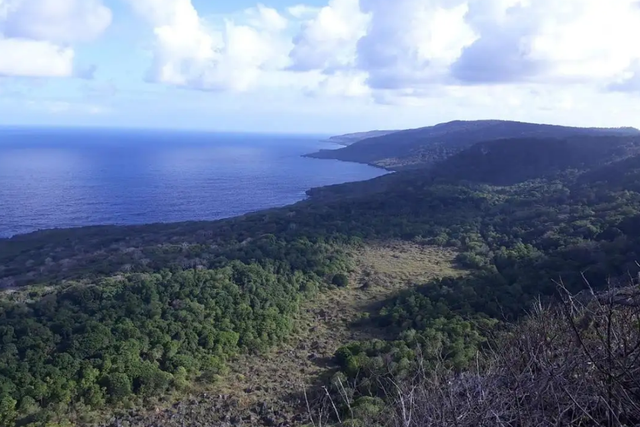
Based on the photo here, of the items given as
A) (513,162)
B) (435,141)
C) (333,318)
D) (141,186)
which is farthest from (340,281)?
(435,141)

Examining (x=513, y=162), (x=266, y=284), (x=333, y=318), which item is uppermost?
(x=513, y=162)

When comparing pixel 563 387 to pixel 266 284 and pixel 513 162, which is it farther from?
pixel 513 162

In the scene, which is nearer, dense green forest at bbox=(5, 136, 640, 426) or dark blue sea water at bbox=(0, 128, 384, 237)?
dense green forest at bbox=(5, 136, 640, 426)

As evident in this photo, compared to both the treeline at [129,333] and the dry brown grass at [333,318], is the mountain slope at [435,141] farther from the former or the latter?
the treeline at [129,333]

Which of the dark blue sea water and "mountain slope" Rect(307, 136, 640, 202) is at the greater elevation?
"mountain slope" Rect(307, 136, 640, 202)

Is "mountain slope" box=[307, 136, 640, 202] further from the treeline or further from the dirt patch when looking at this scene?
the treeline

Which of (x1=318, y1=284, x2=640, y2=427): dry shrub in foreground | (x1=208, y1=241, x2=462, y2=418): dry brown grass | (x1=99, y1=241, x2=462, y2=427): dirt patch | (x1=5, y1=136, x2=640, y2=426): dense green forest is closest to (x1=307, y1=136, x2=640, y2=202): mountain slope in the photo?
(x1=5, y1=136, x2=640, y2=426): dense green forest

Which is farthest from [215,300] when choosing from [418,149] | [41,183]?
[418,149]
